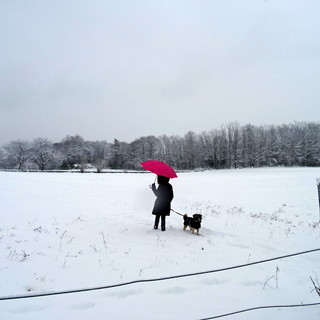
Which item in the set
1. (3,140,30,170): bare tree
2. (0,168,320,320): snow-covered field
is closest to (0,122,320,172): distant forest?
(3,140,30,170): bare tree

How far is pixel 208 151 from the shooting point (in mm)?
77750

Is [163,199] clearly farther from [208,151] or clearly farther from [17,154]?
[17,154]

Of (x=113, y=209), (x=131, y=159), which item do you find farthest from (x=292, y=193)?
(x=131, y=159)

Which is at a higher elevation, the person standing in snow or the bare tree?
the bare tree

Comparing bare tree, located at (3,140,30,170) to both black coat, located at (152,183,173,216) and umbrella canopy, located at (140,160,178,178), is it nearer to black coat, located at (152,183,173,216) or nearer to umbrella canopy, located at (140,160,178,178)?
black coat, located at (152,183,173,216)

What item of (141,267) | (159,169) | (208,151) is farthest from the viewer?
(208,151)

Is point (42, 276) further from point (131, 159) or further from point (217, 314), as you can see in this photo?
point (131, 159)

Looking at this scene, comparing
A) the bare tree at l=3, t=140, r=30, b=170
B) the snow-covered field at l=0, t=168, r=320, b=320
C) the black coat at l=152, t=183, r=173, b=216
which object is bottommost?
the snow-covered field at l=0, t=168, r=320, b=320

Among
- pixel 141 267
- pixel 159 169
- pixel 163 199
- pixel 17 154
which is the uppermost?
pixel 17 154

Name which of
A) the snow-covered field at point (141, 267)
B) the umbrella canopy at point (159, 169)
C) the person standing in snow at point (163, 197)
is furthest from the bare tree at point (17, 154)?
the umbrella canopy at point (159, 169)

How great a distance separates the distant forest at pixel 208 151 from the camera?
66.8m

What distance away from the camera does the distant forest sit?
66812 mm

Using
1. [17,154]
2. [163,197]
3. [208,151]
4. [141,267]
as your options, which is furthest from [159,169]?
[17,154]

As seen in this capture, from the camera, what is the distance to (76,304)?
10.6 ft
